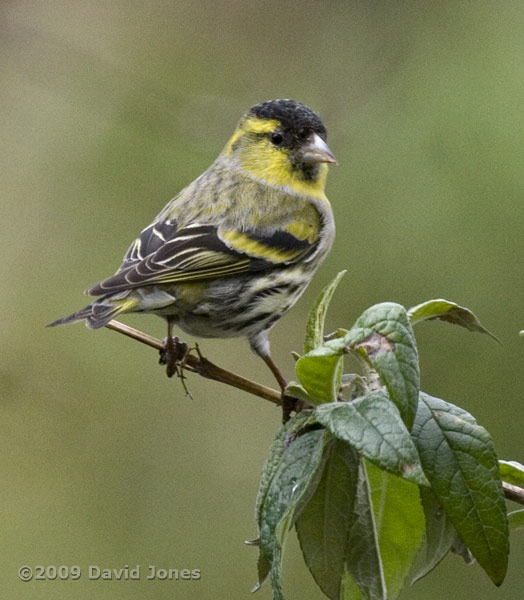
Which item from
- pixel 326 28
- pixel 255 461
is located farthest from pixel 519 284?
pixel 326 28

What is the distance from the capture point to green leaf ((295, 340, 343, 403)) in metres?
1.59

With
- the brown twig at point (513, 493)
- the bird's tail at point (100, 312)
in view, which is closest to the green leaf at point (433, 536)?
the brown twig at point (513, 493)

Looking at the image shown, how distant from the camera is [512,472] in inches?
67.0

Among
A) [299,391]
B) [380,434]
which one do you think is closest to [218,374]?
[299,391]

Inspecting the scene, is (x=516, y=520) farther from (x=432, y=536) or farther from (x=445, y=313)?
(x=445, y=313)

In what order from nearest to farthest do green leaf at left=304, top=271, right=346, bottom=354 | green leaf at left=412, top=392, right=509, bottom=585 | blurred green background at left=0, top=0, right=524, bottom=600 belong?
green leaf at left=412, top=392, right=509, bottom=585 < green leaf at left=304, top=271, right=346, bottom=354 < blurred green background at left=0, top=0, right=524, bottom=600

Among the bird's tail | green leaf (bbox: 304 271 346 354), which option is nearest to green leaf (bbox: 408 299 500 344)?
green leaf (bbox: 304 271 346 354)

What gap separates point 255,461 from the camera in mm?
4594

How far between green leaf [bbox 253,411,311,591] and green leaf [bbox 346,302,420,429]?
26 cm

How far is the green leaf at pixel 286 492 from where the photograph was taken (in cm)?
147

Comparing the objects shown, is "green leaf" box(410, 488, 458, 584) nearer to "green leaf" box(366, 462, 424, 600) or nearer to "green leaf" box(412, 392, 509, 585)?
"green leaf" box(366, 462, 424, 600)

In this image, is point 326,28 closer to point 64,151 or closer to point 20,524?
point 64,151

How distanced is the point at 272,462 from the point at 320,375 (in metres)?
0.17

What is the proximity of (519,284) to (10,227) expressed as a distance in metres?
2.57
